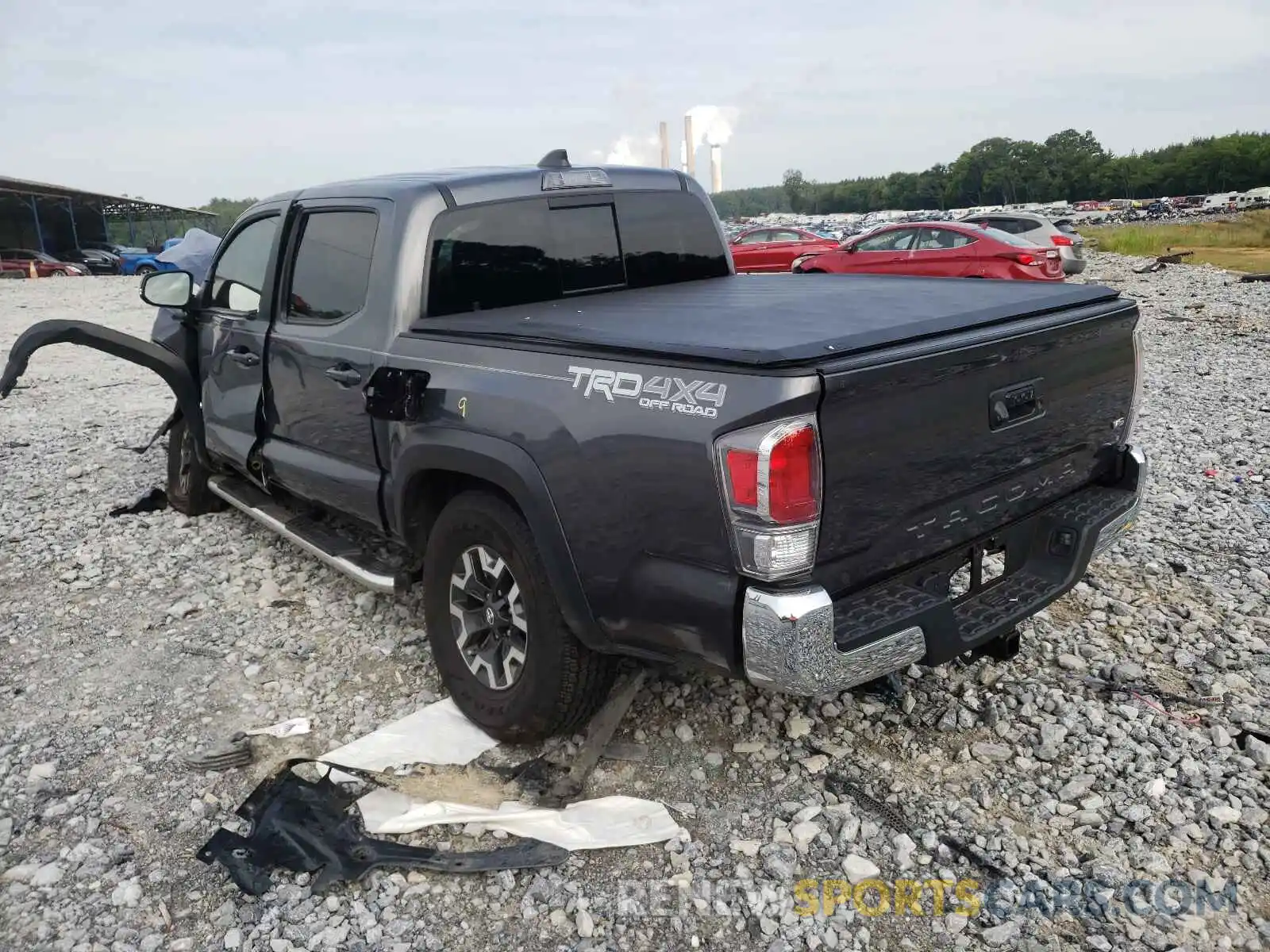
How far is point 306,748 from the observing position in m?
3.46

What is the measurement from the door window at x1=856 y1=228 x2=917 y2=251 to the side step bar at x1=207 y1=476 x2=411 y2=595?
13896 mm

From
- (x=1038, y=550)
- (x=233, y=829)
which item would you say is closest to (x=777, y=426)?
(x=1038, y=550)

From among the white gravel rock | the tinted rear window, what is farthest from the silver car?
the white gravel rock

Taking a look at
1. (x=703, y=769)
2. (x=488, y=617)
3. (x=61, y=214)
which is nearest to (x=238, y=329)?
(x=488, y=617)

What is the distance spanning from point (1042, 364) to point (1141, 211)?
76.6 metres

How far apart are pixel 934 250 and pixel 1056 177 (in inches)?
4037

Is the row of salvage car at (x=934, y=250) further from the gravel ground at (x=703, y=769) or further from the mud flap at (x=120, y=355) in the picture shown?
the mud flap at (x=120, y=355)

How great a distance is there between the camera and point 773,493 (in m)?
2.36

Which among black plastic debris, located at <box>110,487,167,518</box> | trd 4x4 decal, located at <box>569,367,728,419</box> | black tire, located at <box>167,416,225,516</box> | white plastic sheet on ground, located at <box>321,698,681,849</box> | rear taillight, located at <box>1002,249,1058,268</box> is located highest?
trd 4x4 decal, located at <box>569,367,728,419</box>

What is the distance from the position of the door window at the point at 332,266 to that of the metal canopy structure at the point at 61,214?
37970 mm

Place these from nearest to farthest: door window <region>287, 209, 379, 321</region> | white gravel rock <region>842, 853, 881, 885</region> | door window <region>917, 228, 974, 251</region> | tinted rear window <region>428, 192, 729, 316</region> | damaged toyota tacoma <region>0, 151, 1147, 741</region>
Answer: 1. damaged toyota tacoma <region>0, 151, 1147, 741</region>
2. white gravel rock <region>842, 853, 881, 885</region>
3. tinted rear window <region>428, 192, 729, 316</region>
4. door window <region>287, 209, 379, 321</region>
5. door window <region>917, 228, 974, 251</region>

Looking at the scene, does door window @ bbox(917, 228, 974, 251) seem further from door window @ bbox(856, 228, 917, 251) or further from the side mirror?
the side mirror

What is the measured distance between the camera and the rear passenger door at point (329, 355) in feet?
12.3

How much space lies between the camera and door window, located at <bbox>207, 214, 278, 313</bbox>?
4.68m
